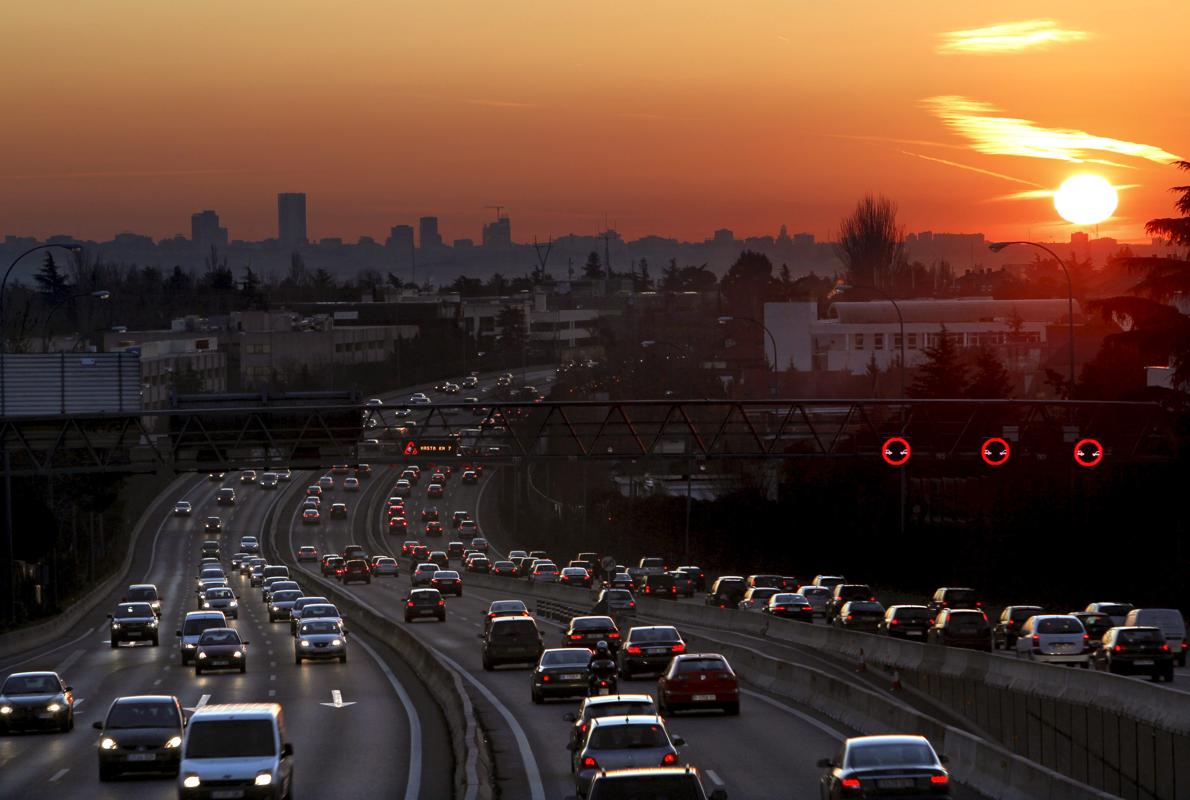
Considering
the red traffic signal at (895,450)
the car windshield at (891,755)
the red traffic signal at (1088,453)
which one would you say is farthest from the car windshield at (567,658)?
the red traffic signal at (1088,453)

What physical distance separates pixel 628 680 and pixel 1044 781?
2306 cm

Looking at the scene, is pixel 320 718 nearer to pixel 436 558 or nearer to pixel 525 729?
pixel 525 729

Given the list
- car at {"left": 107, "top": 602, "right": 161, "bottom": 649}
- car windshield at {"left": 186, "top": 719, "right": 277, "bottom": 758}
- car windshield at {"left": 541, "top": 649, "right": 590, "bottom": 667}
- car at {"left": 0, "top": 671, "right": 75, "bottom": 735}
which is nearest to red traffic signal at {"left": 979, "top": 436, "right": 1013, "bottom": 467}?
car windshield at {"left": 541, "top": 649, "right": 590, "bottom": 667}

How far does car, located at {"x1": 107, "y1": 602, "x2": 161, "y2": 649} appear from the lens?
2530 inches

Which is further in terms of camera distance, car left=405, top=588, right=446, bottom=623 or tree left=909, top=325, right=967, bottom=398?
tree left=909, top=325, right=967, bottom=398

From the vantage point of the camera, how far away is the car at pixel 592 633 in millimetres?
50938

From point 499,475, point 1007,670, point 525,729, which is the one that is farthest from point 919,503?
point 499,475

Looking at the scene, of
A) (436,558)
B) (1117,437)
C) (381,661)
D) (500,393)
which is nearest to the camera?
(381,661)

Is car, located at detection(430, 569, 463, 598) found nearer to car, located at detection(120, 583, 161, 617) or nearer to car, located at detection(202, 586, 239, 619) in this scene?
car, located at detection(202, 586, 239, 619)

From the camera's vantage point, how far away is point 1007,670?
38188mm

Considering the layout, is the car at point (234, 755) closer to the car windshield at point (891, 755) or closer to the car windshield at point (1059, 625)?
the car windshield at point (891, 755)

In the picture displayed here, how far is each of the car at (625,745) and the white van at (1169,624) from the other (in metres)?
24.9

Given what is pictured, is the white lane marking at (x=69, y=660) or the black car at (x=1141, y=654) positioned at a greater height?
the black car at (x=1141, y=654)

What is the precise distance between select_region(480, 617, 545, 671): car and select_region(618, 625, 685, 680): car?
19.6 feet
